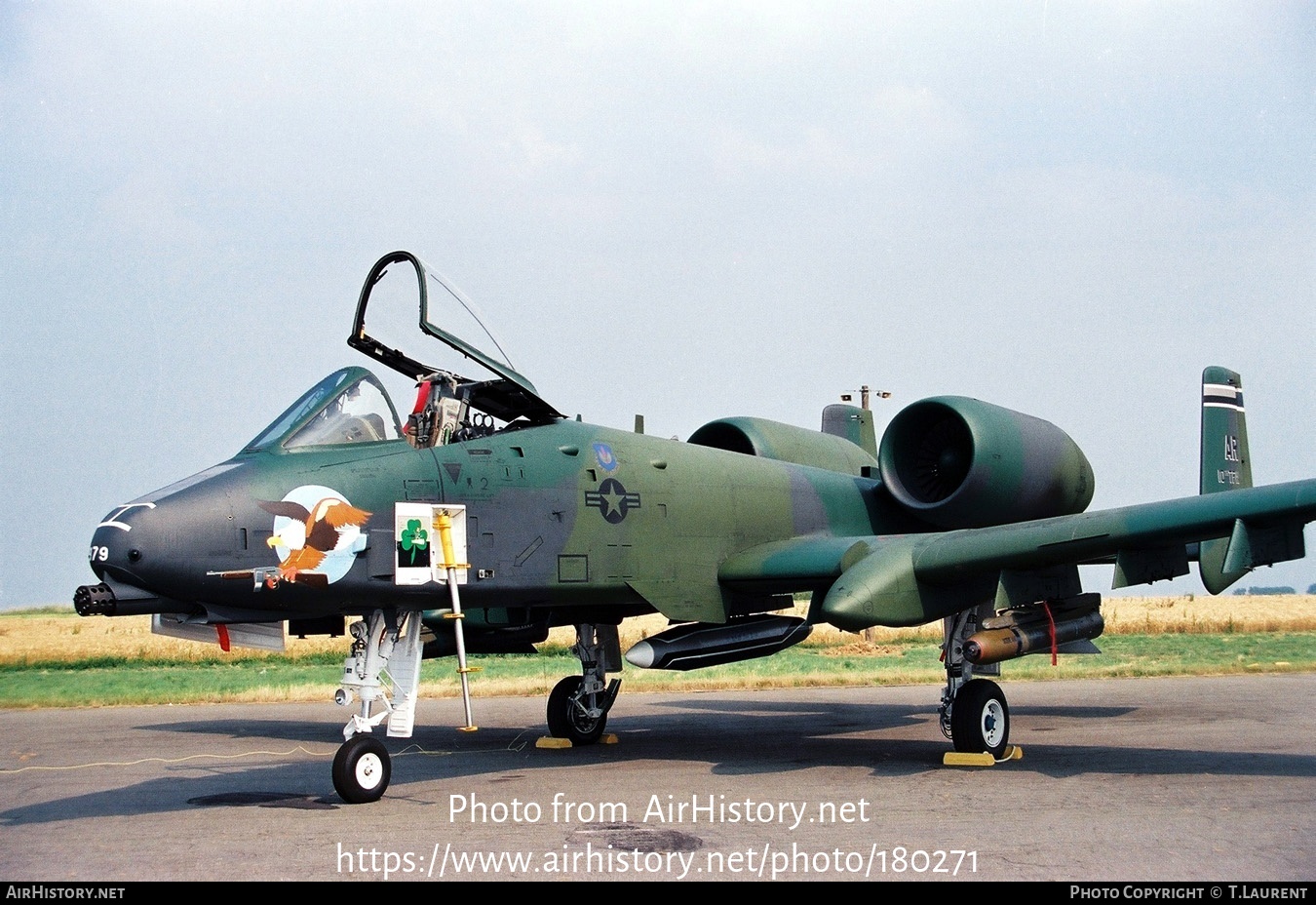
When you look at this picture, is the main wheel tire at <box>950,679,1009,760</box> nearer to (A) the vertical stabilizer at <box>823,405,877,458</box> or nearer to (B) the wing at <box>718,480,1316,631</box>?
(B) the wing at <box>718,480,1316,631</box>

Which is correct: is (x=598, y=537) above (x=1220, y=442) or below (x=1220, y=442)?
below

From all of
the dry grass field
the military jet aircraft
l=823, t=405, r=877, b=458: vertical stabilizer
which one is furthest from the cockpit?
the dry grass field

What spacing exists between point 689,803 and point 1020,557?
3.79m

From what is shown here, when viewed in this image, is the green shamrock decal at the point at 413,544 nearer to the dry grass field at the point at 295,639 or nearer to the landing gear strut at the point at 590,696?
the landing gear strut at the point at 590,696

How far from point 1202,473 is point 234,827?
1130 centimetres

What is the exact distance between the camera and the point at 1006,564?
10992 millimetres

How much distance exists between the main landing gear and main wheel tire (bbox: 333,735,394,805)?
18.5ft

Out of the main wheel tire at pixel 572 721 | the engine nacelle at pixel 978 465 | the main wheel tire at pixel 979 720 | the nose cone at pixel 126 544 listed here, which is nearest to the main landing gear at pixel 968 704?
the main wheel tire at pixel 979 720

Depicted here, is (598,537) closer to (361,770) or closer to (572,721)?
(361,770)

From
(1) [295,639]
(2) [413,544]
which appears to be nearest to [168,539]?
(2) [413,544]

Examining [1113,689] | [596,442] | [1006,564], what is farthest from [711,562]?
[1113,689]

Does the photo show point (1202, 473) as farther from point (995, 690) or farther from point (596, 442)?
point (596, 442)

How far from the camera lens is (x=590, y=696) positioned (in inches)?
548

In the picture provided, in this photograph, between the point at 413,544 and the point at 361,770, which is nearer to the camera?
the point at 361,770
